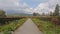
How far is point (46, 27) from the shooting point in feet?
20.0

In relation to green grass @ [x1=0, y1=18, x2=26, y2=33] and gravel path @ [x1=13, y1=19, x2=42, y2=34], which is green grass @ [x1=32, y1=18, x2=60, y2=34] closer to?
gravel path @ [x1=13, y1=19, x2=42, y2=34]

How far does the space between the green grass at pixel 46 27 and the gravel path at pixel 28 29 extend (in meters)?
0.13

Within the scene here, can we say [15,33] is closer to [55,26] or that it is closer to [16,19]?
[16,19]

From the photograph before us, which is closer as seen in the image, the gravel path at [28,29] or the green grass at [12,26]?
the green grass at [12,26]

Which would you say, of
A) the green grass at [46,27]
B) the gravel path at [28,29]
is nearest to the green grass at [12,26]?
the gravel path at [28,29]

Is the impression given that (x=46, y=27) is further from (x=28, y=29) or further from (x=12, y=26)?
(x=12, y=26)

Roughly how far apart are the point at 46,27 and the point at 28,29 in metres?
0.67

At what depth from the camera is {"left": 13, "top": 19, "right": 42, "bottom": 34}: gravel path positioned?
20.4ft

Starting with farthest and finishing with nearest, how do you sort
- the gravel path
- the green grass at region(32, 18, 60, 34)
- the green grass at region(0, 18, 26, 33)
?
the gravel path < the green grass at region(0, 18, 26, 33) < the green grass at region(32, 18, 60, 34)

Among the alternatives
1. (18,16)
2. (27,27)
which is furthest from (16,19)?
(27,27)

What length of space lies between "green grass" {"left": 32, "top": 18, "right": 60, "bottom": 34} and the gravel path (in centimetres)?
13

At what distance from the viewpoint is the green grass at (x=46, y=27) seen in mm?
5890

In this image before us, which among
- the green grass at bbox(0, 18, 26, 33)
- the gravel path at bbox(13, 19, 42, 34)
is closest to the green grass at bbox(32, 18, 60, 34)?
the gravel path at bbox(13, 19, 42, 34)

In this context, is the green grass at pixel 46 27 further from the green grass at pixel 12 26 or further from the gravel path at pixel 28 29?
the green grass at pixel 12 26
